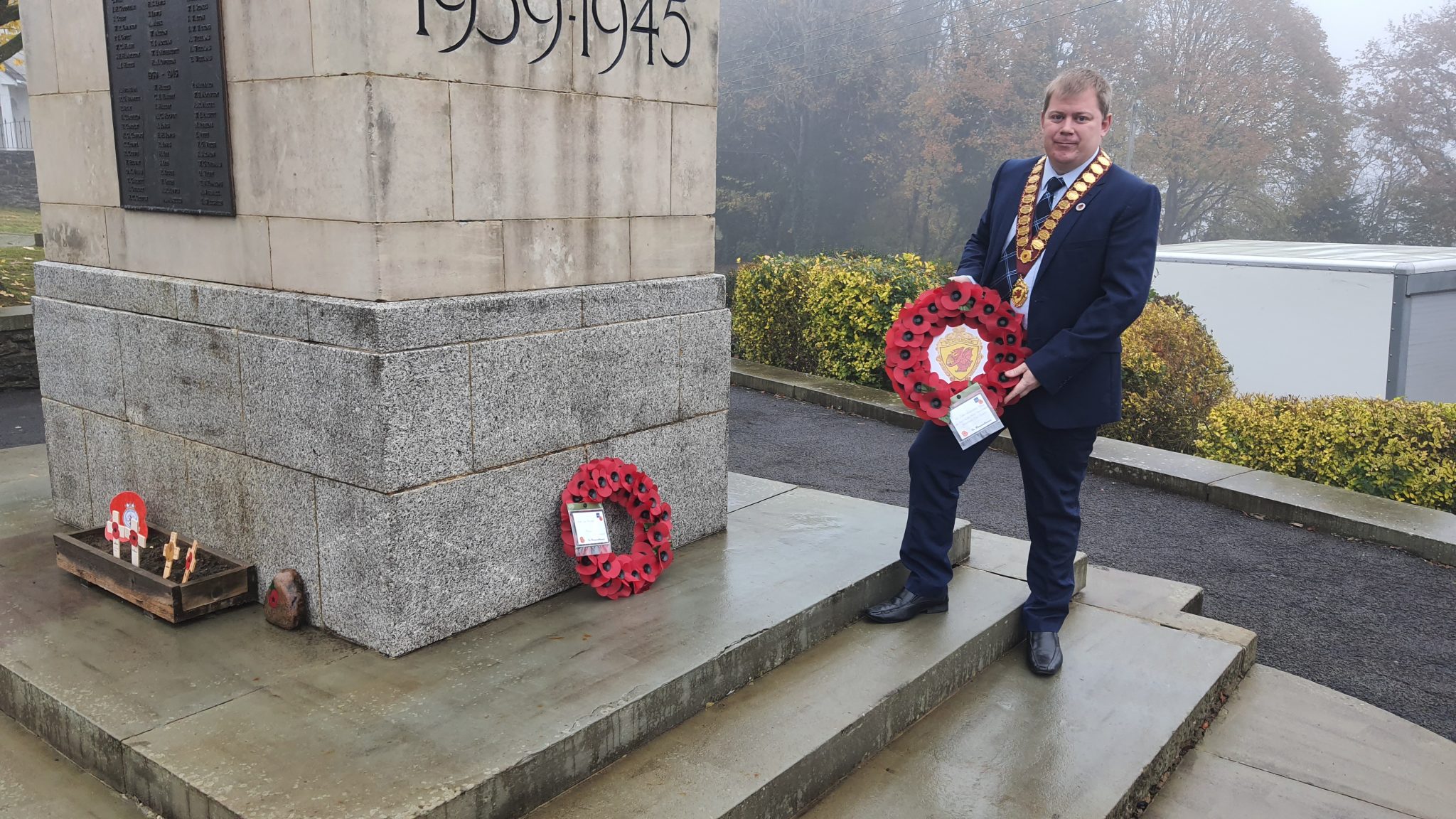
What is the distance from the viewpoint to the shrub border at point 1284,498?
6.03 meters

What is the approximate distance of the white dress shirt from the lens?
363 centimetres

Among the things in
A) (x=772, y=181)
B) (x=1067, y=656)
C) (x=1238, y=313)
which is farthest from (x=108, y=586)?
(x=772, y=181)

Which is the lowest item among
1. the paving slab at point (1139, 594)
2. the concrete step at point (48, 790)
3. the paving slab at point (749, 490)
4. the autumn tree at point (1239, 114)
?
the paving slab at point (1139, 594)

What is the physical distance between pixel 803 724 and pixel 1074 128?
218cm

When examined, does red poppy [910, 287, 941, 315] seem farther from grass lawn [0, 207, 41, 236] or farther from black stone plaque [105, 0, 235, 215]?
grass lawn [0, 207, 41, 236]

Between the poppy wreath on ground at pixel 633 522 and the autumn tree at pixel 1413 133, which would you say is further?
the autumn tree at pixel 1413 133

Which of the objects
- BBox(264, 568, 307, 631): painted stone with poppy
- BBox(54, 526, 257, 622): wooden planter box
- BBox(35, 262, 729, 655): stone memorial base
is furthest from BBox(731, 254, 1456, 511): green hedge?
BBox(54, 526, 257, 622): wooden planter box

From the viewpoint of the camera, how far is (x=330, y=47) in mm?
3248

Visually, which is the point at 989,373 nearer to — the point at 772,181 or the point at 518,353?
the point at 518,353

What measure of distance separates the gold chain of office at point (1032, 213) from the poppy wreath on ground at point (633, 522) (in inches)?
63.0

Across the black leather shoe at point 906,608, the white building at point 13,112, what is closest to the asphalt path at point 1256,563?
the black leather shoe at point 906,608

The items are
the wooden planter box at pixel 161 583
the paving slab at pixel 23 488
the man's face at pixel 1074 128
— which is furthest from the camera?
the paving slab at pixel 23 488

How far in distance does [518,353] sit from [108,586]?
1.77m

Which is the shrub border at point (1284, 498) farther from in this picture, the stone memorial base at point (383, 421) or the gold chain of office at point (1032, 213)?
the stone memorial base at point (383, 421)
